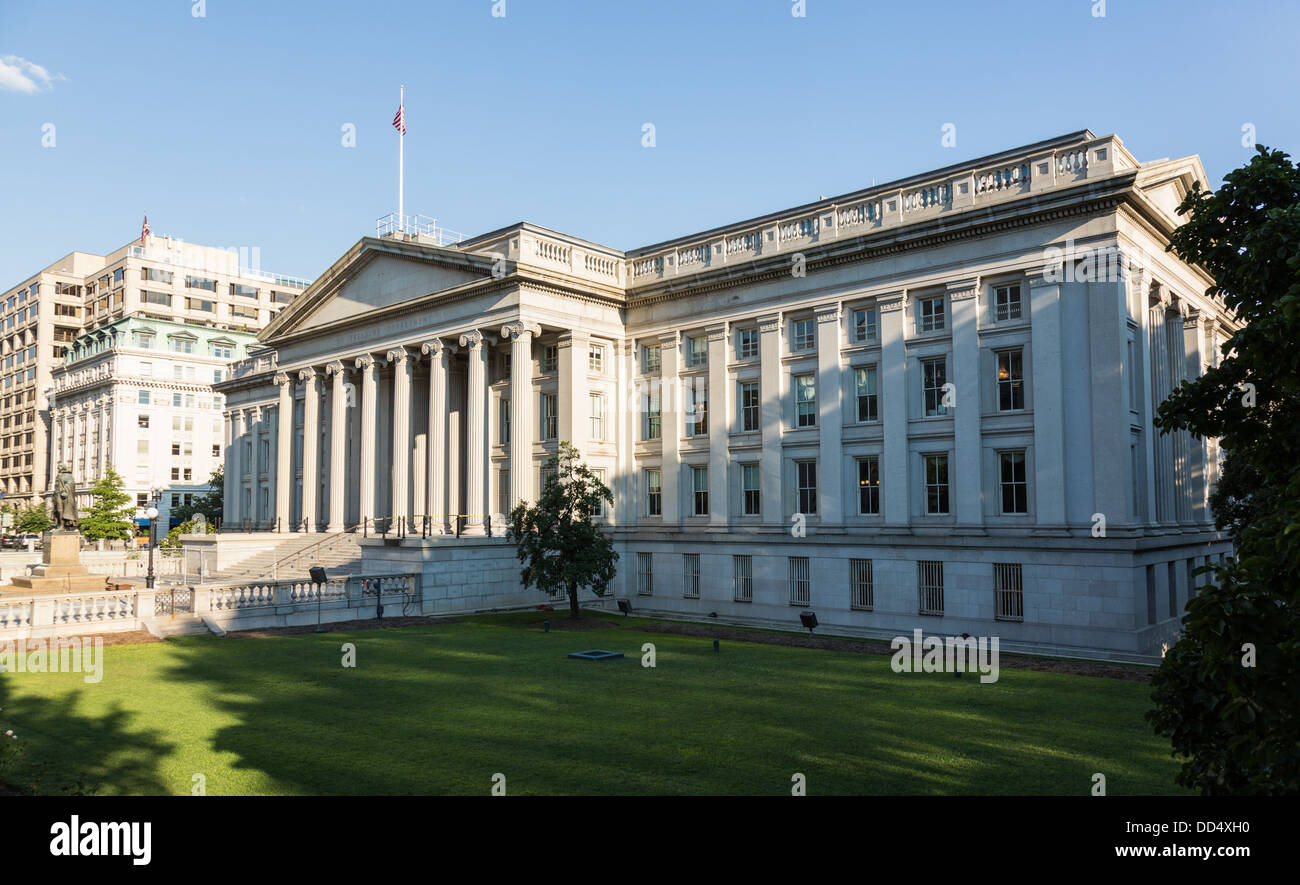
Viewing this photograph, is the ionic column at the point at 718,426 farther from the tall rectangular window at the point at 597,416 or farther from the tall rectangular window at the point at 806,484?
the tall rectangular window at the point at 597,416

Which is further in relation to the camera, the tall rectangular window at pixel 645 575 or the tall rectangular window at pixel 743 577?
the tall rectangular window at pixel 645 575

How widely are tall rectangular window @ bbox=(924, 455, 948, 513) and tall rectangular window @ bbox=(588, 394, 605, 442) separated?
662 inches

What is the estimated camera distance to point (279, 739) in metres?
15.1

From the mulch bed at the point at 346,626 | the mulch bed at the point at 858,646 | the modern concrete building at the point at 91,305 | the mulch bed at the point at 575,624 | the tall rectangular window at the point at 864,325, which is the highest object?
the modern concrete building at the point at 91,305

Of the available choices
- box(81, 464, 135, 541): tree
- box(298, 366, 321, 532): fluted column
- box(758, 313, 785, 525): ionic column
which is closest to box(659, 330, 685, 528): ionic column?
box(758, 313, 785, 525): ionic column

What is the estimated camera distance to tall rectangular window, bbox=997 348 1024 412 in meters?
32.6

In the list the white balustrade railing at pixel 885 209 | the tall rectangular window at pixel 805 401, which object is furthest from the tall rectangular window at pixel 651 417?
the tall rectangular window at pixel 805 401

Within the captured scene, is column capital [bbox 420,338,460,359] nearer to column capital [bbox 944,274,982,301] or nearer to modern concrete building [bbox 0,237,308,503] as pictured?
column capital [bbox 944,274,982,301]

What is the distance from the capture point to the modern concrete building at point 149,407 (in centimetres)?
10256

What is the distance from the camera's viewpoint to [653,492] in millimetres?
44562

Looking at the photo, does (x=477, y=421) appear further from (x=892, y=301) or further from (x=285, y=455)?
(x=285, y=455)

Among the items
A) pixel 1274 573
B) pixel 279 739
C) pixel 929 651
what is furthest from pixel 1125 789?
pixel 929 651

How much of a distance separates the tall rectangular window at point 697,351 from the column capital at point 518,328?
7.48 metres

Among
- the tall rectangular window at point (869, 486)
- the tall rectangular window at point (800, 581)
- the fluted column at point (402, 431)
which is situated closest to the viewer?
the tall rectangular window at point (869, 486)
